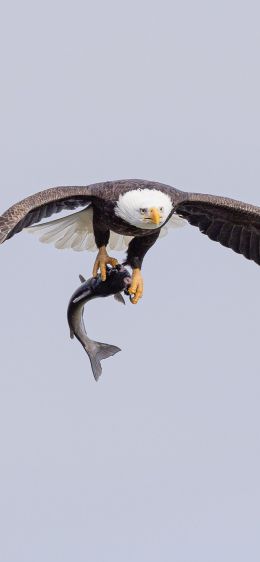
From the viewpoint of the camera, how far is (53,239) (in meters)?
17.3

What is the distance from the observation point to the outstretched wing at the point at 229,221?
16688 mm

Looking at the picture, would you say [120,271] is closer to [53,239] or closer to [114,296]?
[114,296]

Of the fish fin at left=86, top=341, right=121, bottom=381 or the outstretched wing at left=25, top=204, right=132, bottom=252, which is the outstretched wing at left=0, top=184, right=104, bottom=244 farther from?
the fish fin at left=86, top=341, right=121, bottom=381

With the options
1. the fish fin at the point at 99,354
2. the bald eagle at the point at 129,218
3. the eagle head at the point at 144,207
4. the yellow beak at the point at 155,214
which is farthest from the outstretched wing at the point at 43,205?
the fish fin at the point at 99,354

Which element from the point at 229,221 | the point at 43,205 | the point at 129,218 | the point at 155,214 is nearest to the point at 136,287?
the point at 129,218

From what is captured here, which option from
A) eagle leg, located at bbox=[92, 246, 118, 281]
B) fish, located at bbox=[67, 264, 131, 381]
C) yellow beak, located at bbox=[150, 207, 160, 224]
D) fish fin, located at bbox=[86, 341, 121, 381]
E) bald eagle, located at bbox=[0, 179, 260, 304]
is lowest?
fish fin, located at bbox=[86, 341, 121, 381]

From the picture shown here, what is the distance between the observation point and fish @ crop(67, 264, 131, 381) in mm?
15656

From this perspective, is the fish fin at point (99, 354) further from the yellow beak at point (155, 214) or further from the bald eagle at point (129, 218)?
the yellow beak at point (155, 214)

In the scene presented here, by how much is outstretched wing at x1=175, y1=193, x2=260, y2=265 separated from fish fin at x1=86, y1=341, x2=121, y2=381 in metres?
1.34

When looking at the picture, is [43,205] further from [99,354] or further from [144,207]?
[99,354]

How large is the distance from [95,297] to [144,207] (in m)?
0.81

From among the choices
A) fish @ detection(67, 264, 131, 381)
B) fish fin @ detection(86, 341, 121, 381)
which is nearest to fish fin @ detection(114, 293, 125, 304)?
fish @ detection(67, 264, 131, 381)

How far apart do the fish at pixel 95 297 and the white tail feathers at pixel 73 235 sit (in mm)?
868

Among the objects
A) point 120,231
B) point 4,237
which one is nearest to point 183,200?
point 120,231
